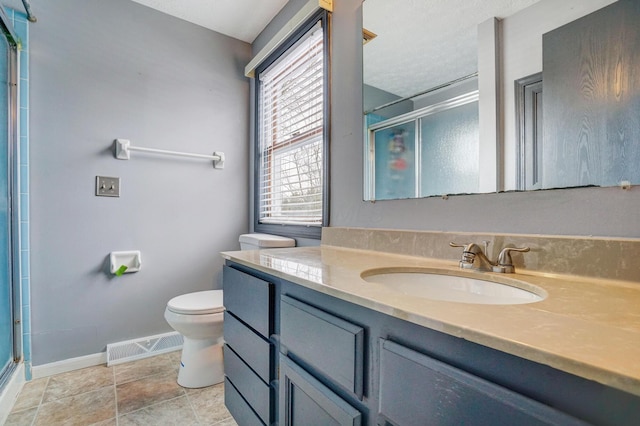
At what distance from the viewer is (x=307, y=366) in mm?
792

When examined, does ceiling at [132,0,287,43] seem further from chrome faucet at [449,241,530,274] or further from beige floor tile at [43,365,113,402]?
beige floor tile at [43,365,113,402]

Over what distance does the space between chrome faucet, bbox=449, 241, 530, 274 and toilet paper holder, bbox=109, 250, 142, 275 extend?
189 centimetres

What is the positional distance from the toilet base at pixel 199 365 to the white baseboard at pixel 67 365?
58cm

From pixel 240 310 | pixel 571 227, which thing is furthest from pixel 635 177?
pixel 240 310

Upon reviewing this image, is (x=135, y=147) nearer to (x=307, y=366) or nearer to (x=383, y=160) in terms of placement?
(x=383, y=160)

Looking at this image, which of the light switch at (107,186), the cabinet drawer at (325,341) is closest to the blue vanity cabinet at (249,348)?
the cabinet drawer at (325,341)

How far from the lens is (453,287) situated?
33.8 inches

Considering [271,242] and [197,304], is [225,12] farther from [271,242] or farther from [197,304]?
[197,304]

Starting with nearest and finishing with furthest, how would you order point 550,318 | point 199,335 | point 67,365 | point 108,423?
point 550,318
point 108,423
point 199,335
point 67,365

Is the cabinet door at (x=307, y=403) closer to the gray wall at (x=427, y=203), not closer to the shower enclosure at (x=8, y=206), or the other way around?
the gray wall at (x=427, y=203)

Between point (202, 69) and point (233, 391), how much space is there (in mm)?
2074

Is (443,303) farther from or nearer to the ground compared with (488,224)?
nearer to the ground

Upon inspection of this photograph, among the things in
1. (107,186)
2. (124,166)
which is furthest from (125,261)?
(124,166)

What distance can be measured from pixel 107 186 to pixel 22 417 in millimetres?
1193
